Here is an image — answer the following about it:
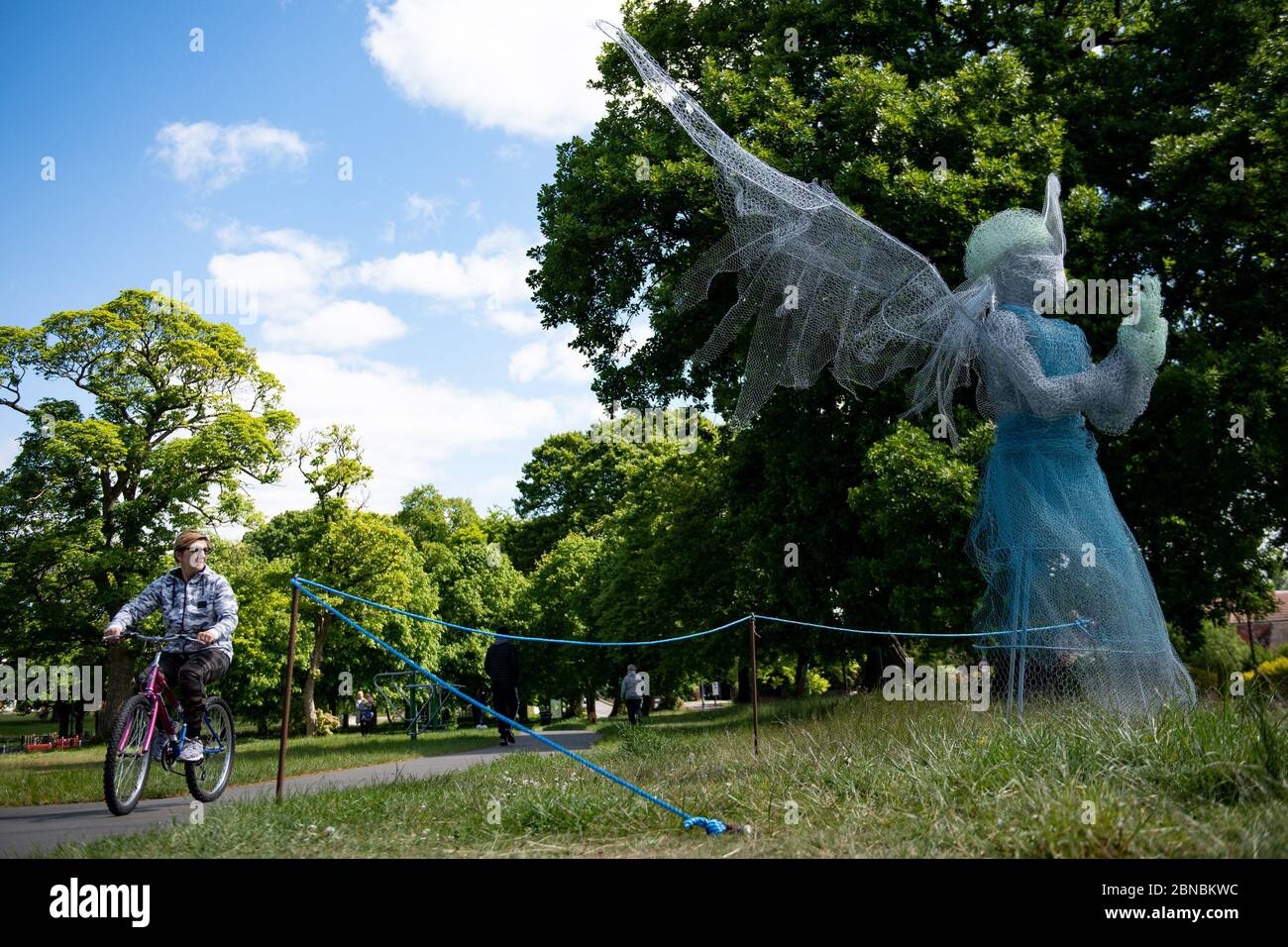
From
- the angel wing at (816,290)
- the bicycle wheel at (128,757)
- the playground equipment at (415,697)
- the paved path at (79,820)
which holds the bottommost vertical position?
the playground equipment at (415,697)

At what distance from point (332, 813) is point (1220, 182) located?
14914 mm

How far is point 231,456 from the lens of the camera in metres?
27.2

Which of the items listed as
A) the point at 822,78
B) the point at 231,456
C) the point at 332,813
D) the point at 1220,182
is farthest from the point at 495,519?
the point at 332,813

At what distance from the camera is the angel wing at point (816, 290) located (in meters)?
7.52

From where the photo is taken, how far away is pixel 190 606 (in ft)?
22.4

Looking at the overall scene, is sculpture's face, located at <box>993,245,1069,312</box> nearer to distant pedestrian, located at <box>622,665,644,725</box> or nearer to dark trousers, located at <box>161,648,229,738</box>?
dark trousers, located at <box>161,648,229,738</box>

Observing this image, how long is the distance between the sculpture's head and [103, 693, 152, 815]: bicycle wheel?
7.43 metres

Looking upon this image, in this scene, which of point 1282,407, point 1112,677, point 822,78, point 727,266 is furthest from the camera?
point 822,78

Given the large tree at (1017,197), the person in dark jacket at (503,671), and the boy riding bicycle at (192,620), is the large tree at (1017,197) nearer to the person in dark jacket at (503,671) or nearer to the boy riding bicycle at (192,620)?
the person in dark jacket at (503,671)

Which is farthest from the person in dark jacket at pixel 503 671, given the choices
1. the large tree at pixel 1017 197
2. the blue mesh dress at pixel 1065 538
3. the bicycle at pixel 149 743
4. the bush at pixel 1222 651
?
the bush at pixel 1222 651

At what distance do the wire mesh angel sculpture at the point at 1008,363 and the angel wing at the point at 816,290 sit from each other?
14 millimetres

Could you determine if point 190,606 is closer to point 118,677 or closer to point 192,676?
point 192,676
